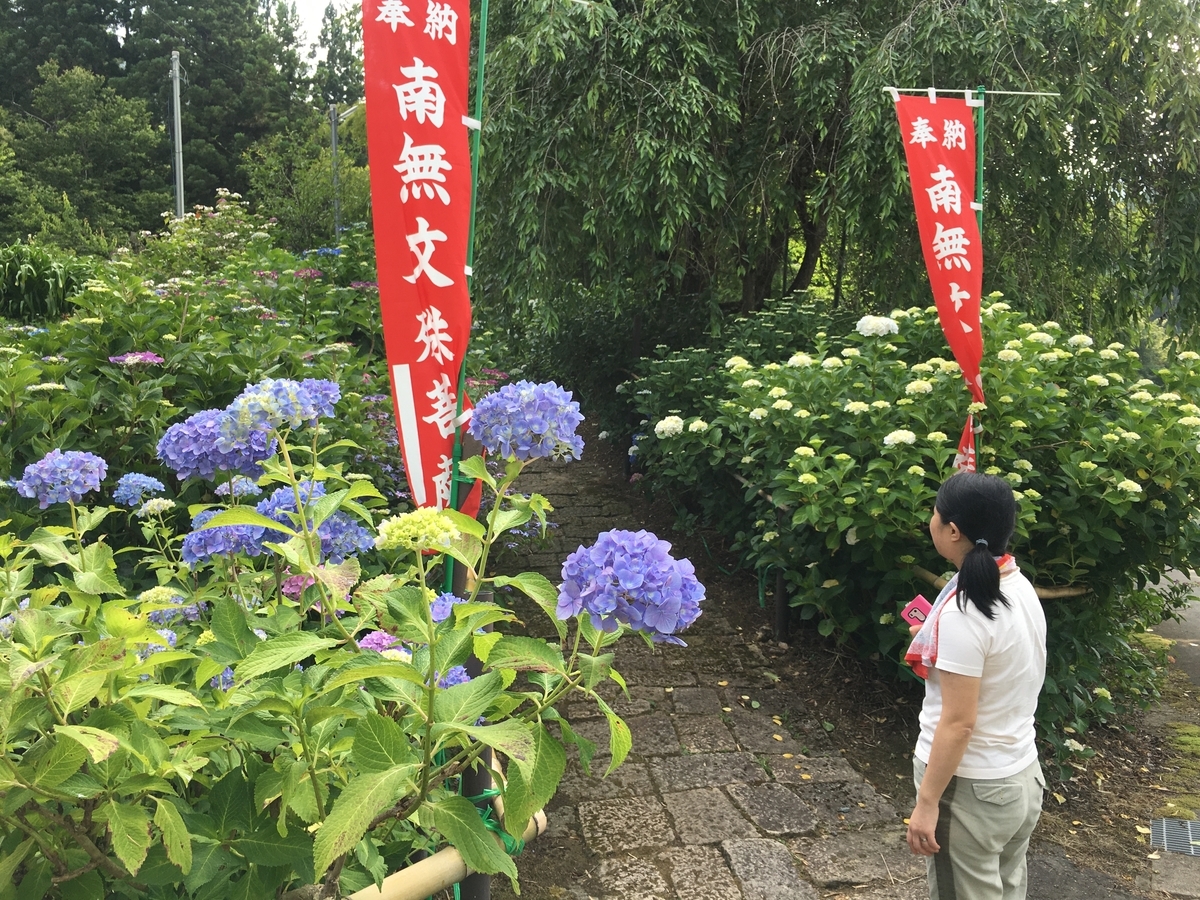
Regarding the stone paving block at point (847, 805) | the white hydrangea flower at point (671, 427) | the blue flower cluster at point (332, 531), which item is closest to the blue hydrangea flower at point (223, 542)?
the blue flower cluster at point (332, 531)

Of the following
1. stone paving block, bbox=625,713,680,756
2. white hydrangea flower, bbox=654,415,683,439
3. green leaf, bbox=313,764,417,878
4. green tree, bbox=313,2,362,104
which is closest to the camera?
green leaf, bbox=313,764,417,878

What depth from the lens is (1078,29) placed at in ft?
17.9

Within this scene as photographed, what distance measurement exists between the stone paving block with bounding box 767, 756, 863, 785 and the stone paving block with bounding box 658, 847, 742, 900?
0.58 m

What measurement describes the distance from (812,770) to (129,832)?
288 centimetres

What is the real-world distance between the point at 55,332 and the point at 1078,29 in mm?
5823

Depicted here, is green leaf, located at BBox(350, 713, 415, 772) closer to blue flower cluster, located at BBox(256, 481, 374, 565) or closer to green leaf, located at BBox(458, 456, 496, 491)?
green leaf, located at BBox(458, 456, 496, 491)

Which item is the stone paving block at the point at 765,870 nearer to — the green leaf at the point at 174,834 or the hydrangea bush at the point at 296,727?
the hydrangea bush at the point at 296,727

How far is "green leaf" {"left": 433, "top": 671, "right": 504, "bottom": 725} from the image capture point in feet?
3.21

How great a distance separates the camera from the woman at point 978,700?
1.89 meters

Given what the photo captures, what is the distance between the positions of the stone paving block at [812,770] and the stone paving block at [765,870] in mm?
439

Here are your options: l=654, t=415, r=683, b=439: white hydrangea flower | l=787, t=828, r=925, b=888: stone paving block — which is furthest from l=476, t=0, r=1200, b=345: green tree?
l=787, t=828, r=925, b=888: stone paving block

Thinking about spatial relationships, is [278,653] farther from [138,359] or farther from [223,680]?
[138,359]

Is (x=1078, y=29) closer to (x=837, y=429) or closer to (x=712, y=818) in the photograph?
(x=837, y=429)

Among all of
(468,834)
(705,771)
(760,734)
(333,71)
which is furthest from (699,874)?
(333,71)
